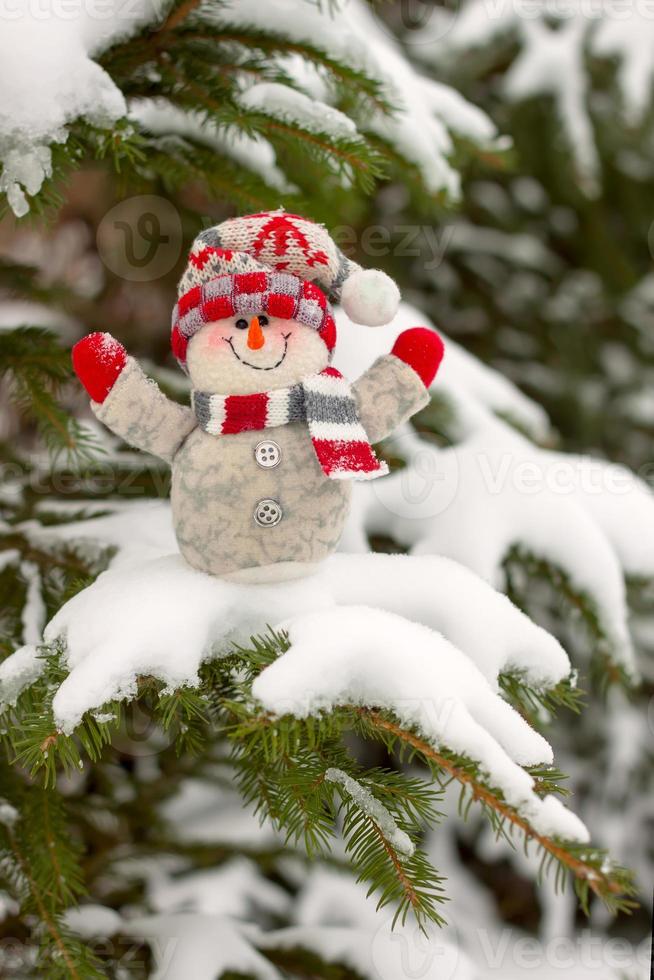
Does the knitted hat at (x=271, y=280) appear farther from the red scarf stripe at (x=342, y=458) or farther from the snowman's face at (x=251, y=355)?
the red scarf stripe at (x=342, y=458)

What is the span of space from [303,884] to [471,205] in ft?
6.87

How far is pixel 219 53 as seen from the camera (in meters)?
1.10

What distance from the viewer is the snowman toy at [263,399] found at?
88 cm

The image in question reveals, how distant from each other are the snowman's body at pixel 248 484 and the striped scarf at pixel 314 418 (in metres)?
0.01

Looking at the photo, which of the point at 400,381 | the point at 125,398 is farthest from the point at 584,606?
the point at 125,398

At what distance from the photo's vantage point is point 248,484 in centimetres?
87

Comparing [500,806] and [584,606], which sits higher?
[500,806]

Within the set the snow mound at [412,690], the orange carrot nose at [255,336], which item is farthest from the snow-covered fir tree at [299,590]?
the orange carrot nose at [255,336]

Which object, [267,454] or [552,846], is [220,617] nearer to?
[267,454]

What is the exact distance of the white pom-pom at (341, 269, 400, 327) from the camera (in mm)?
925

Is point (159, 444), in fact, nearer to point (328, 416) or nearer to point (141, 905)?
point (328, 416)

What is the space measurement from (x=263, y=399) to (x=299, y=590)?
204mm

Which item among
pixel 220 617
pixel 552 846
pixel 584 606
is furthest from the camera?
pixel 584 606

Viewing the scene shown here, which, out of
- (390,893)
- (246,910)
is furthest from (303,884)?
(390,893)
